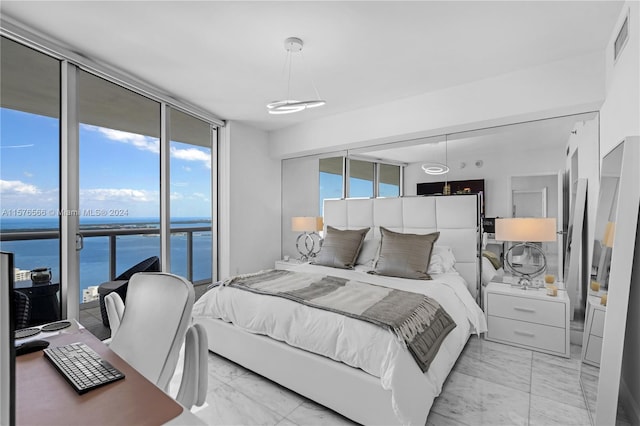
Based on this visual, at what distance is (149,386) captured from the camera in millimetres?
962

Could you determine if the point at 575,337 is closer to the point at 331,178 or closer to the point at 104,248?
the point at 331,178

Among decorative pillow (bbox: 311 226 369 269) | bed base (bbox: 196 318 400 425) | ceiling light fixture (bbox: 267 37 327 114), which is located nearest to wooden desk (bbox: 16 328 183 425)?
bed base (bbox: 196 318 400 425)

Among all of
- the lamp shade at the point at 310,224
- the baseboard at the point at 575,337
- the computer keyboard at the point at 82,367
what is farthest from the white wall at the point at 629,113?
the lamp shade at the point at 310,224

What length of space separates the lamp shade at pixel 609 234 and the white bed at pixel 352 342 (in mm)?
1121

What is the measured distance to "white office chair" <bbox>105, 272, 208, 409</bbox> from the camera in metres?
1.11

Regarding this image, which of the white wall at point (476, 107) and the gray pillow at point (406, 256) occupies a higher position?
the white wall at point (476, 107)

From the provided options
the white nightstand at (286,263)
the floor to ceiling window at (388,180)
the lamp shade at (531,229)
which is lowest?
the white nightstand at (286,263)

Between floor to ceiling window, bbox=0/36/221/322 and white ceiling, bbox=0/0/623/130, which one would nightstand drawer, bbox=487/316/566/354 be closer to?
white ceiling, bbox=0/0/623/130

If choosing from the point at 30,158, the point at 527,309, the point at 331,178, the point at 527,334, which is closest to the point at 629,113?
the point at 527,309

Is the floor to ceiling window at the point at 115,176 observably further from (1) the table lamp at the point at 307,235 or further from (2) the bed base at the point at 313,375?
(1) the table lamp at the point at 307,235

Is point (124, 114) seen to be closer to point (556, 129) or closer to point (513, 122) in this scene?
point (513, 122)

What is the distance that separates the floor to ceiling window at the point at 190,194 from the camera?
12.8ft

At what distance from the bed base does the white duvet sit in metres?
0.05

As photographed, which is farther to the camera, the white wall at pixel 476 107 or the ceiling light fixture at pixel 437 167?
the ceiling light fixture at pixel 437 167
